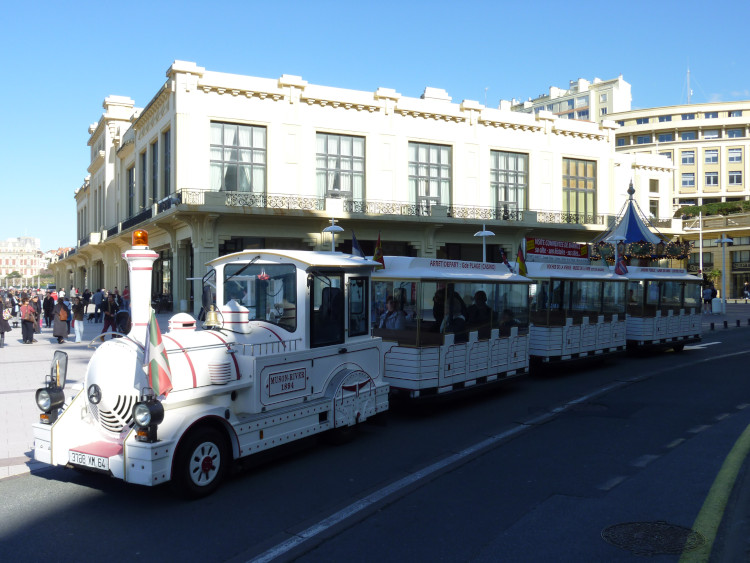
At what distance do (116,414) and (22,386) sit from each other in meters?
7.54

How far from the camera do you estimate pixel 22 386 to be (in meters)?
12.4

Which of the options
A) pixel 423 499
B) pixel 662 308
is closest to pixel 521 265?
pixel 662 308

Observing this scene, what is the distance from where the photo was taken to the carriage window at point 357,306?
8.44 meters

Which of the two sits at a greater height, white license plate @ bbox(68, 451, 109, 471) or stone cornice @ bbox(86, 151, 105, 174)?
stone cornice @ bbox(86, 151, 105, 174)

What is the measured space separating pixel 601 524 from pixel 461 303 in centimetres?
562

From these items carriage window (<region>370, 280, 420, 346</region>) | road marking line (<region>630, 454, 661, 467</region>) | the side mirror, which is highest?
carriage window (<region>370, 280, 420, 346</region>)

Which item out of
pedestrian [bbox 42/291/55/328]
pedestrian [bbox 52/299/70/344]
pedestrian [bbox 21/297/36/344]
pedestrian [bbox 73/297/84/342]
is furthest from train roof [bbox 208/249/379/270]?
pedestrian [bbox 42/291/55/328]

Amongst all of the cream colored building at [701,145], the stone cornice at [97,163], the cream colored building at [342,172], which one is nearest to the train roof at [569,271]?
the cream colored building at [342,172]

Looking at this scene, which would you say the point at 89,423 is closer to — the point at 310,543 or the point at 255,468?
the point at 255,468

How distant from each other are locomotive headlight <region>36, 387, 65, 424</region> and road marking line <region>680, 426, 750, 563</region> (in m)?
5.90

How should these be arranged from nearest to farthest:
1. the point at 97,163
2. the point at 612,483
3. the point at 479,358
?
the point at 612,483, the point at 479,358, the point at 97,163

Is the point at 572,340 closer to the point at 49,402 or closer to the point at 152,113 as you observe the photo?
the point at 49,402

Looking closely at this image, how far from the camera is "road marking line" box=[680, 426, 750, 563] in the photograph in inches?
188

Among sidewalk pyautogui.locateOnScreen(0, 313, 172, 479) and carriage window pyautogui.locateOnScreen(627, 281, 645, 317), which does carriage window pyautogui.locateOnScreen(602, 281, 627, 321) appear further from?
sidewalk pyautogui.locateOnScreen(0, 313, 172, 479)
